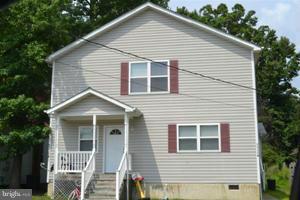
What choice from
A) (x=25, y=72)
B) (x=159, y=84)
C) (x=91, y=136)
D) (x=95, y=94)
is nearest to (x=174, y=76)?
(x=159, y=84)

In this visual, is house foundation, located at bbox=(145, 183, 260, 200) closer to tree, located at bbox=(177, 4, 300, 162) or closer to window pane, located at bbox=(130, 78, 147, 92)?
window pane, located at bbox=(130, 78, 147, 92)

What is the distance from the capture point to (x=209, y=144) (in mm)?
17391

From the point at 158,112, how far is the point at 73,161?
395 centimetres

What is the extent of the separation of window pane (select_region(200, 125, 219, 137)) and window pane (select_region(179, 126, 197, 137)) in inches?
11.1

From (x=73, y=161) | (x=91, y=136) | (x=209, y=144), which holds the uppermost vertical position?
(x=91, y=136)

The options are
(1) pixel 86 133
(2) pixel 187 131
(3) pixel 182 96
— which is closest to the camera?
(2) pixel 187 131

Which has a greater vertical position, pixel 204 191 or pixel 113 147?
pixel 113 147

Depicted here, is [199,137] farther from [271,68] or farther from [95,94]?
[271,68]

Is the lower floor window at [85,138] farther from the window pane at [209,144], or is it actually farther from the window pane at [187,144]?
the window pane at [209,144]

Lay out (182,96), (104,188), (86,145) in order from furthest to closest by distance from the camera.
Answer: (86,145) < (182,96) < (104,188)

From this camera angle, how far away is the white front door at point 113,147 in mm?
18219

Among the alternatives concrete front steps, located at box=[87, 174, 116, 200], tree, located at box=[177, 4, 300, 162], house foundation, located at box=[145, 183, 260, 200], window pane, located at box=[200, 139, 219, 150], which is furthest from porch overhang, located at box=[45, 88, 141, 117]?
tree, located at box=[177, 4, 300, 162]

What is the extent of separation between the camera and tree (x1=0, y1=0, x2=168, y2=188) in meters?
18.7

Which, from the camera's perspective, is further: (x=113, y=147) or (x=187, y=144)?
(x=113, y=147)
